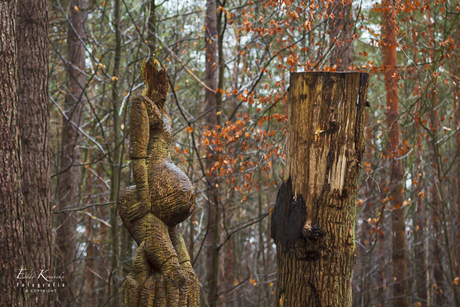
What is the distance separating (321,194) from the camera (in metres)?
2.98

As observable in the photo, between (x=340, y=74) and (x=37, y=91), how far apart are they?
145 inches

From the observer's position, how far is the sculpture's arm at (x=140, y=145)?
3.25 meters

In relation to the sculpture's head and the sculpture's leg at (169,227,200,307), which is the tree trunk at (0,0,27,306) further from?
the sculpture's leg at (169,227,200,307)

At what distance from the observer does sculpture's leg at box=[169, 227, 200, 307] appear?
10.5 feet

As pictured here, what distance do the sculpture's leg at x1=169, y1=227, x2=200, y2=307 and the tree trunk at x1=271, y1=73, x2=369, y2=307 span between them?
0.68m

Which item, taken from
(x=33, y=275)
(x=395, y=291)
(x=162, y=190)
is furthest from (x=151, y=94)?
(x=395, y=291)

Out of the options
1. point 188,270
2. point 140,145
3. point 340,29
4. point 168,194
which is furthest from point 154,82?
point 340,29

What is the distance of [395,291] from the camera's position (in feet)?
34.1

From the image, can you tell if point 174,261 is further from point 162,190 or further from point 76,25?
point 76,25
